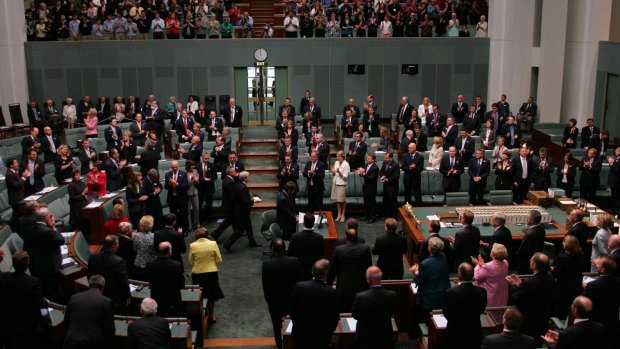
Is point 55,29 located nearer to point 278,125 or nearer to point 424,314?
point 278,125

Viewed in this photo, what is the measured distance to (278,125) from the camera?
1997 centimetres

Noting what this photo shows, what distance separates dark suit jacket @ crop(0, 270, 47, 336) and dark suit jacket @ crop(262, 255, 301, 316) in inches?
105

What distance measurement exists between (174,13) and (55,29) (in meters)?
4.26

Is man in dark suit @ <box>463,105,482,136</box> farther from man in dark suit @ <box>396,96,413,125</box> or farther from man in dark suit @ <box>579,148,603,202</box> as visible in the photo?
man in dark suit @ <box>579,148,603,202</box>

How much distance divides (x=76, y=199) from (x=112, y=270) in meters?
5.36

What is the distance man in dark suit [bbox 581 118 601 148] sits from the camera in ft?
59.2

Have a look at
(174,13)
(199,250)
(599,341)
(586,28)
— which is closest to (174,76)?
(174,13)

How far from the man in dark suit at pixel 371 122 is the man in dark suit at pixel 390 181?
417 cm

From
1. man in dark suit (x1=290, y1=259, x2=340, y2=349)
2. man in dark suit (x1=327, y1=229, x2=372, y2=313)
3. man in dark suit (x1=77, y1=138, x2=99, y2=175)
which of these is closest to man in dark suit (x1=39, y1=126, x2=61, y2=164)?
man in dark suit (x1=77, y1=138, x2=99, y2=175)

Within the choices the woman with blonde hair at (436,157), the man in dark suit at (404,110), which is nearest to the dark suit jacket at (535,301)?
the woman with blonde hair at (436,157)

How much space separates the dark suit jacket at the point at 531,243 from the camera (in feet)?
33.8

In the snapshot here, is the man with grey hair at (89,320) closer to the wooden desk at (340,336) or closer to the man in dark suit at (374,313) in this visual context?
the wooden desk at (340,336)

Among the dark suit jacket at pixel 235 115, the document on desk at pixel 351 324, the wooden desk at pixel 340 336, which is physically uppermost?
the dark suit jacket at pixel 235 115

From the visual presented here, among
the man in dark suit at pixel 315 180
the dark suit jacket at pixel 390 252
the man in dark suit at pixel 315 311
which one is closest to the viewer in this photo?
the man in dark suit at pixel 315 311
